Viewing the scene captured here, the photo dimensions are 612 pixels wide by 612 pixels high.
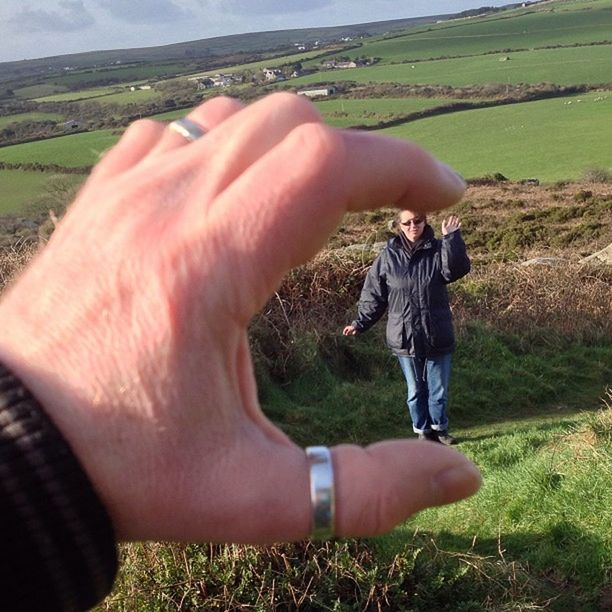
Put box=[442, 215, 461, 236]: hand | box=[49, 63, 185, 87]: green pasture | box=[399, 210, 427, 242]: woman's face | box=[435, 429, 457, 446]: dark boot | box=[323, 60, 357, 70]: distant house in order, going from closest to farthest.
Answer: box=[442, 215, 461, 236]: hand < box=[399, 210, 427, 242]: woman's face < box=[435, 429, 457, 446]: dark boot < box=[49, 63, 185, 87]: green pasture < box=[323, 60, 357, 70]: distant house

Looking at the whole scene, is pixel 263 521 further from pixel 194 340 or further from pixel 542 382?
pixel 542 382

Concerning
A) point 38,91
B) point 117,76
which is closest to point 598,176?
point 38,91

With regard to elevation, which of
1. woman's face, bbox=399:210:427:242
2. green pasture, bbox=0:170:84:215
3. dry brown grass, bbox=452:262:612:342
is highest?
woman's face, bbox=399:210:427:242

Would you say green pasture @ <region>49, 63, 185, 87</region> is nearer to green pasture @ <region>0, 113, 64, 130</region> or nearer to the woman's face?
green pasture @ <region>0, 113, 64, 130</region>

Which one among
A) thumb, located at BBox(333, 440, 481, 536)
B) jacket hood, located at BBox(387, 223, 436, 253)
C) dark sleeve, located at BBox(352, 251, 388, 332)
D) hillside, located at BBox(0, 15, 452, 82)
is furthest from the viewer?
hillside, located at BBox(0, 15, 452, 82)

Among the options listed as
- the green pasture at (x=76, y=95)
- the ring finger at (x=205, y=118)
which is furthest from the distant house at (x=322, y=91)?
the ring finger at (x=205, y=118)

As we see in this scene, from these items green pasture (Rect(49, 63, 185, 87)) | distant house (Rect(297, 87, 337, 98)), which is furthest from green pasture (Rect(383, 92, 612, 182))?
green pasture (Rect(49, 63, 185, 87))

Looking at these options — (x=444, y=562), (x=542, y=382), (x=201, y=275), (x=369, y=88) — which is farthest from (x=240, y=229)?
(x=369, y=88)

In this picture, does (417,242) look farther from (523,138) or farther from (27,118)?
(523,138)
